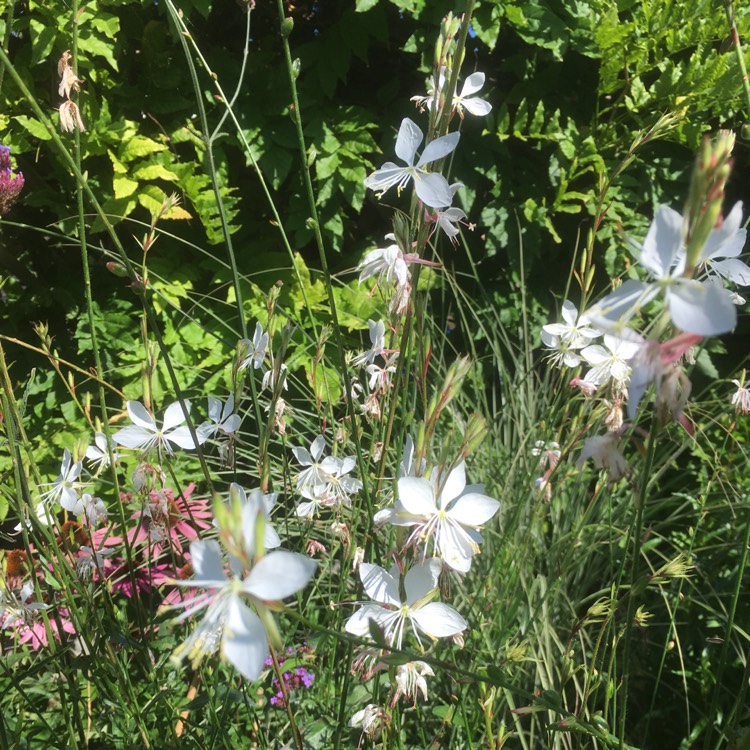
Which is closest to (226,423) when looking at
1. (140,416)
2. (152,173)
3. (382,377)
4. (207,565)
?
(140,416)

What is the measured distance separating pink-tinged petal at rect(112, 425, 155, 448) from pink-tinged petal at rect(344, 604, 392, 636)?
368 millimetres

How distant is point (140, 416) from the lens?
809 millimetres

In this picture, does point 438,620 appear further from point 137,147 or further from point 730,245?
point 137,147

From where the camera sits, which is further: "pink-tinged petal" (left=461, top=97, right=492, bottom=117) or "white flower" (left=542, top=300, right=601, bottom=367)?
"white flower" (left=542, top=300, right=601, bottom=367)

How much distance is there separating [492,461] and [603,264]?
2.66ft

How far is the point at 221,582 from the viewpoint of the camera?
0.39m

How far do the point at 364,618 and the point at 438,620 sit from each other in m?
0.07

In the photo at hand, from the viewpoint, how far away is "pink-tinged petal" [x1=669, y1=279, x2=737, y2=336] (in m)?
0.34

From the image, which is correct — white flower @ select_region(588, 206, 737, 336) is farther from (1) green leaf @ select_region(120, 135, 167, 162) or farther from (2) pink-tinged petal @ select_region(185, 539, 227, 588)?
(1) green leaf @ select_region(120, 135, 167, 162)

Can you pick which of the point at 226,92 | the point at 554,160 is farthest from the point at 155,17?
the point at 554,160

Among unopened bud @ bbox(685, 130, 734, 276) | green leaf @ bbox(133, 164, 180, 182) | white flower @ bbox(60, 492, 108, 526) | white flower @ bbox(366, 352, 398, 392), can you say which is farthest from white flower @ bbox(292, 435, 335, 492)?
green leaf @ bbox(133, 164, 180, 182)

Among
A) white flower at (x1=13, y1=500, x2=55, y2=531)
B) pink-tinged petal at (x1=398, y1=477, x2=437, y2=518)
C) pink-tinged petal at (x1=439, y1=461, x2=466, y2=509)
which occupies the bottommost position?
white flower at (x1=13, y1=500, x2=55, y2=531)

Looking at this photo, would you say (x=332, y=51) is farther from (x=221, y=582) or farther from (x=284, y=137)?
(x=221, y=582)

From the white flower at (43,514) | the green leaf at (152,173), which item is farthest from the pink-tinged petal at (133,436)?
the green leaf at (152,173)
